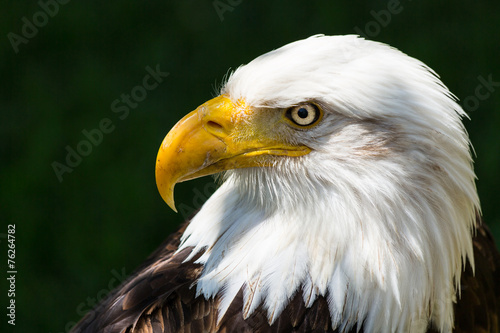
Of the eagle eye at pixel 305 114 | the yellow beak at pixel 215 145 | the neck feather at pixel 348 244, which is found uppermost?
the yellow beak at pixel 215 145

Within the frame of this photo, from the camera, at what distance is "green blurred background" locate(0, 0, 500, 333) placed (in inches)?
210

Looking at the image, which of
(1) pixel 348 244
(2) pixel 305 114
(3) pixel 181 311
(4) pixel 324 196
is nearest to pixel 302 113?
(2) pixel 305 114

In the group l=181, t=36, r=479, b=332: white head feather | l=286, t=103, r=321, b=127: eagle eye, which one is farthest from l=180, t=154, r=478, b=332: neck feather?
l=286, t=103, r=321, b=127: eagle eye

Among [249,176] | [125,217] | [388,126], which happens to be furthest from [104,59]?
[388,126]

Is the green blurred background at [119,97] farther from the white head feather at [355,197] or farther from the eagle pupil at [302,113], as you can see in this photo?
the eagle pupil at [302,113]

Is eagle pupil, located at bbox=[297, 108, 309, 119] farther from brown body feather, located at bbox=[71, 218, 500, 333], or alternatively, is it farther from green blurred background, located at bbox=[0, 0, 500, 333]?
green blurred background, located at bbox=[0, 0, 500, 333]

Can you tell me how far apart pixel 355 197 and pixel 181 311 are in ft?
2.75

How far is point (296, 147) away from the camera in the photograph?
8.80ft

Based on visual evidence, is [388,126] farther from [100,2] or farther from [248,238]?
[100,2]

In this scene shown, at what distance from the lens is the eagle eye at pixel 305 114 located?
2.58 meters

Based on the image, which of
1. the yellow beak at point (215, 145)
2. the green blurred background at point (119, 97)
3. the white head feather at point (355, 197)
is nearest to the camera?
the white head feather at point (355, 197)

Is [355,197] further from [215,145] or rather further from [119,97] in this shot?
[119,97]

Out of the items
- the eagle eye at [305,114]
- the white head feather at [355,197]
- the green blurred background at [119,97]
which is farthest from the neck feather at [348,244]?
the green blurred background at [119,97]

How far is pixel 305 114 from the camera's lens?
259cm
